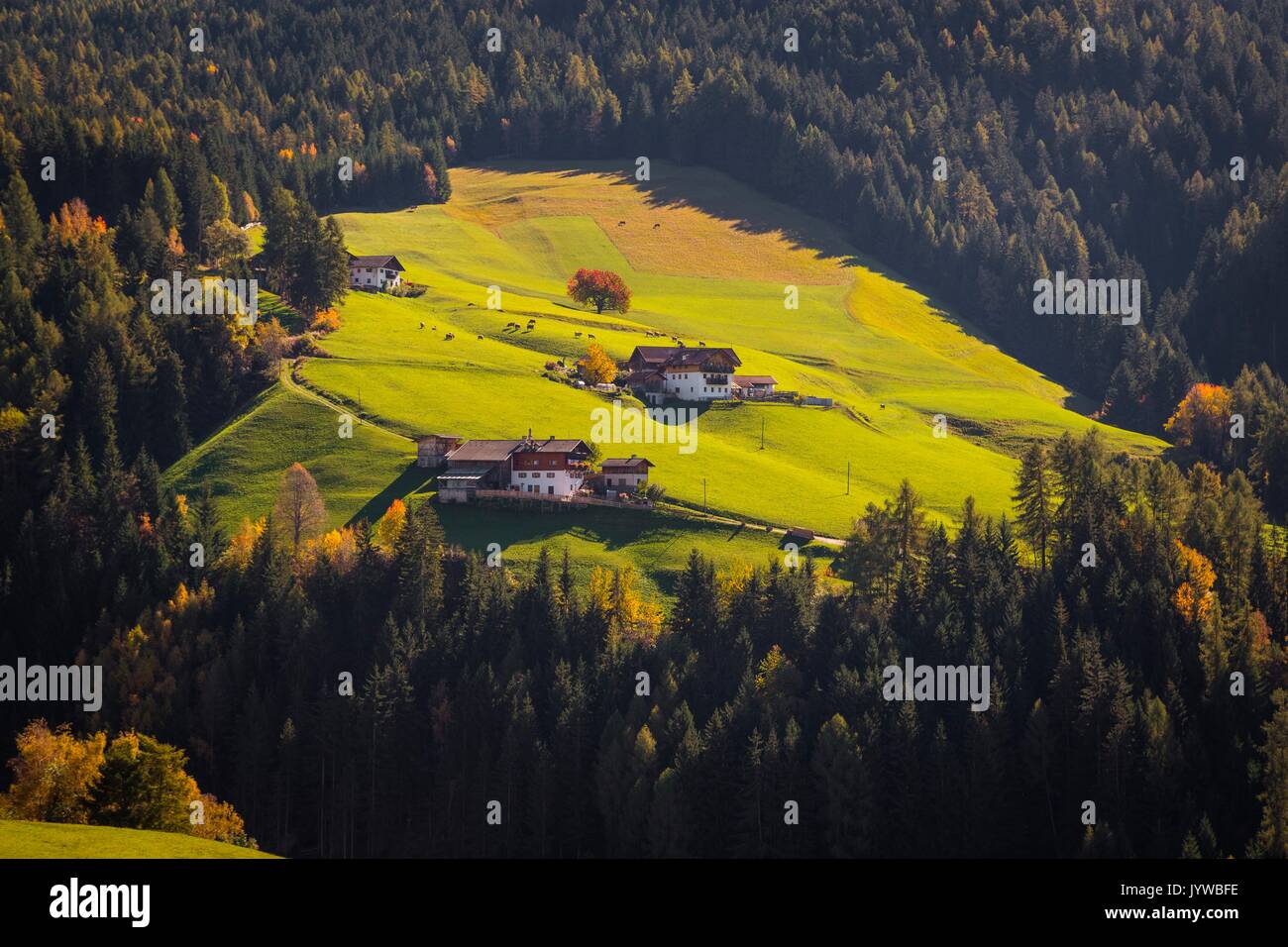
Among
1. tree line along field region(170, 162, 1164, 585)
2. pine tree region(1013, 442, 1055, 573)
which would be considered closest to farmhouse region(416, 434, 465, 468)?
tree line along field region(170, 162, 1164, 585)

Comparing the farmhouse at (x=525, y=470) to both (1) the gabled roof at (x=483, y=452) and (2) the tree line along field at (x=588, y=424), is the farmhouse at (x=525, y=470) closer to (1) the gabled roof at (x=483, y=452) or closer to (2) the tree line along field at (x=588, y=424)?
(1) the gabled roof at (x=483, y=452)

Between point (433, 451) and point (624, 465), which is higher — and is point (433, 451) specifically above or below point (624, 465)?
above

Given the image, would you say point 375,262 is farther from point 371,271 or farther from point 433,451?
point 433,451

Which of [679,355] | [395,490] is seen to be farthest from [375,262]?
[395,490]

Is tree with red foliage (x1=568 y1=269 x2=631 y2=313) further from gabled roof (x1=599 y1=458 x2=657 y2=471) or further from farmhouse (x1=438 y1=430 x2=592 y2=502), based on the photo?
farmhouse (x1=438 y1=430 x2=592 y2=502)
